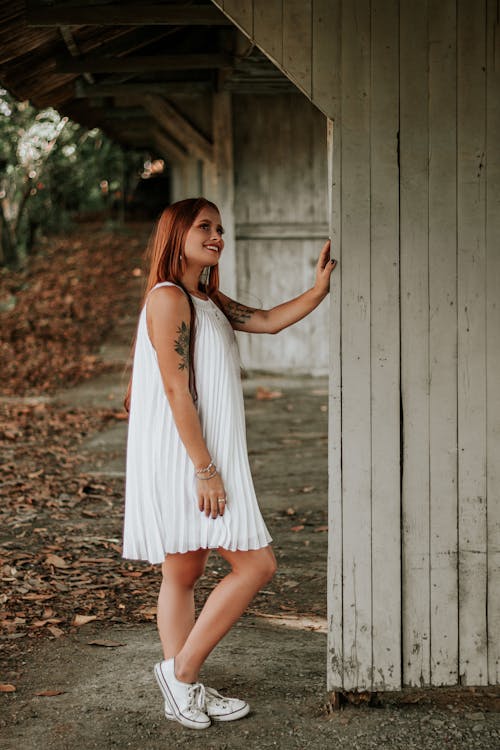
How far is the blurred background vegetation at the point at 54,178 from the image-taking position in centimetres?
1956

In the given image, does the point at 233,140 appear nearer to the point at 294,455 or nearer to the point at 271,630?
the point at 294,455

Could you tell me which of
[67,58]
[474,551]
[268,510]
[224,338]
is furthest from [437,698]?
[67,58]

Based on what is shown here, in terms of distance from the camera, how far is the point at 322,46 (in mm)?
3674

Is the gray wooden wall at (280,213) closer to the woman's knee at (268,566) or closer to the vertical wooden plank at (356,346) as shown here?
the vertical wooden plank at (356,346)

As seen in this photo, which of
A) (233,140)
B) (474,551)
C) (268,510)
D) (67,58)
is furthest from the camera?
(233,140)

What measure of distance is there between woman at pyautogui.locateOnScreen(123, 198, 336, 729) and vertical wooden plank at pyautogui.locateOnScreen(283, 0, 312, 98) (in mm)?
611

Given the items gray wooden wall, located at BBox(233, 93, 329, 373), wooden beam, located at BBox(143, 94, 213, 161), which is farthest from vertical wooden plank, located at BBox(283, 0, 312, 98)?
gray wooden wall, located at BBox(233, 93, 329, 373)

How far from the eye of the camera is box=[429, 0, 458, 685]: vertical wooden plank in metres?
3.72

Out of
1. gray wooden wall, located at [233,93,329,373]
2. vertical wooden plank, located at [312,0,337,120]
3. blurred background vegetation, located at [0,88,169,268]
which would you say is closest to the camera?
vertical wooden plank, located at [312,0,337,120]

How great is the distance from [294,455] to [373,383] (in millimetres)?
5107

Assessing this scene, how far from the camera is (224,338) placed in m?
3.79

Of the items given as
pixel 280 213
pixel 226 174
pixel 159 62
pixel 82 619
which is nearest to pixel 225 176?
pixel 226 174

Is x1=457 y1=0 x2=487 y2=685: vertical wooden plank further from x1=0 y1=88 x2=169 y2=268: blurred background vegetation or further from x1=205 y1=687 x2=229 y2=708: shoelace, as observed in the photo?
x1=0 y1=88 x2=169 y2=268: blurred background vegetation

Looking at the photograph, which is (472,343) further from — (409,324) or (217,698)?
(217,698)
